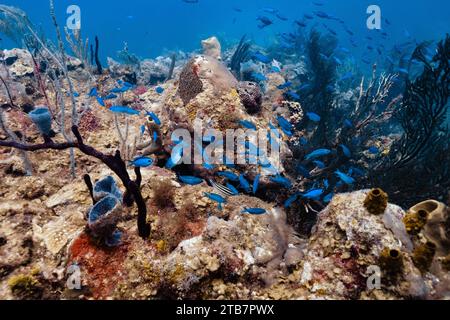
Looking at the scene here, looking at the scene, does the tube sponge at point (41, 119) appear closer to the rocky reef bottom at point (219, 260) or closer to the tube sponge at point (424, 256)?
Result: the rocky reef bottom at point (219, 260)

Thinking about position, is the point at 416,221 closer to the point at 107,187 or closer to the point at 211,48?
the point at 107,187

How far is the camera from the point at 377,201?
2844mm

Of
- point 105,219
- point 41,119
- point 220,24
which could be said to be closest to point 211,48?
point 41,119

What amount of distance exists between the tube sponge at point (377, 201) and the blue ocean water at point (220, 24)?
12345 millimetres

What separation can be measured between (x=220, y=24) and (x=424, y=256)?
322ft

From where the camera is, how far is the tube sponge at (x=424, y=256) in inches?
102

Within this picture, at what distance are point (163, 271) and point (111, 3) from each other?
556ft

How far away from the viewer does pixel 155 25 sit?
276 feet

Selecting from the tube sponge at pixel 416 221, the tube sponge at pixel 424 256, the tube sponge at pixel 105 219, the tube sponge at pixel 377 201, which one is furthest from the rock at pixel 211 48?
the tube sponge at pixel 424 256

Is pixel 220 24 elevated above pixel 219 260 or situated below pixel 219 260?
above

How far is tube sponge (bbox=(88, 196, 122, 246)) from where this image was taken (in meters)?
2.81

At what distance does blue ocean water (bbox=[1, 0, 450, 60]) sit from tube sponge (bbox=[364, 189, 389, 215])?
12345mm

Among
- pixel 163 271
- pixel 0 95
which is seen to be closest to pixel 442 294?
pixel 163 271
